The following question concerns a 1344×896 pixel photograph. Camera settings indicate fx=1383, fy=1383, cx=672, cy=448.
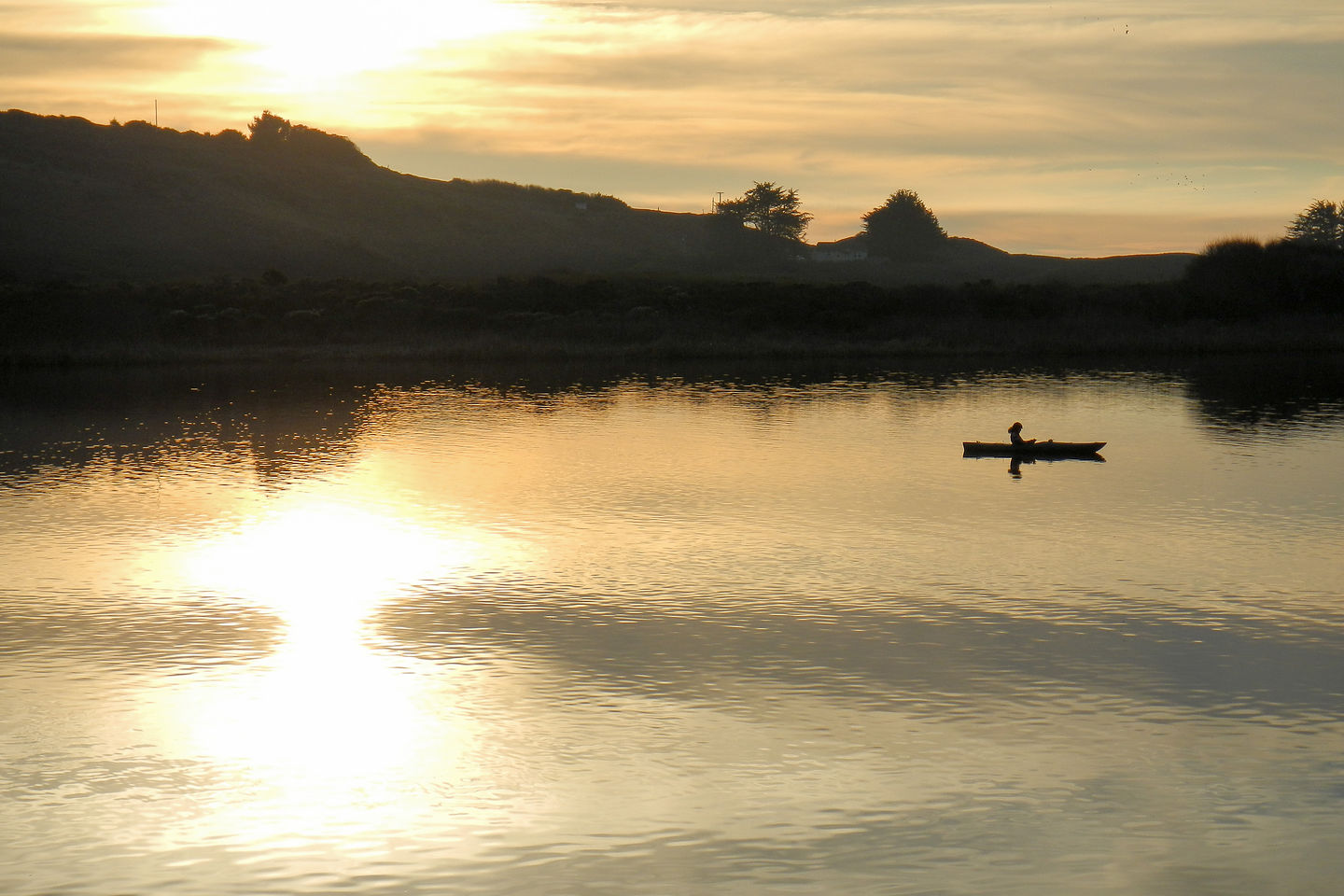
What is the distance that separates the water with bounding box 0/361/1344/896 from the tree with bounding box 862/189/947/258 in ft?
402

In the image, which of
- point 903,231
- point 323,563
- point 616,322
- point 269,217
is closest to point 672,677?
point 323,563

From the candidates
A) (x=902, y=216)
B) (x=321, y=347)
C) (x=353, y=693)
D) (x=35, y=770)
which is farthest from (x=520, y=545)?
(x=902, y=216)

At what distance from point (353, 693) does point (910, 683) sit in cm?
473

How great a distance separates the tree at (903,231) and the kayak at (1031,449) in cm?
12153

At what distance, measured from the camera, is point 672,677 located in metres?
12.0

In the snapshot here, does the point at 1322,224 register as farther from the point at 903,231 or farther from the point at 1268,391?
the point at 1268,391

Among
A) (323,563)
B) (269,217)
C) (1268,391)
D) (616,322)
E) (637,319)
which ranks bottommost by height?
(323,563)

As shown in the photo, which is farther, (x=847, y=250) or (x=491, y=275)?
(x=847, y=250)

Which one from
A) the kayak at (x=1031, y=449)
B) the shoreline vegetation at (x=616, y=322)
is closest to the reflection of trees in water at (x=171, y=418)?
the shoreline vegetation at (x=616, y=322)

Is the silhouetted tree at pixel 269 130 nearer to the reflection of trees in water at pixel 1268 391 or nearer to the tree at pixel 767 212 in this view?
the tree at pixel 767 212

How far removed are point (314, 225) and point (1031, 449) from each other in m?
105

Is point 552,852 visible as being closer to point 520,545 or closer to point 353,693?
point 353,693

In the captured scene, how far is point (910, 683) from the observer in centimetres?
1180

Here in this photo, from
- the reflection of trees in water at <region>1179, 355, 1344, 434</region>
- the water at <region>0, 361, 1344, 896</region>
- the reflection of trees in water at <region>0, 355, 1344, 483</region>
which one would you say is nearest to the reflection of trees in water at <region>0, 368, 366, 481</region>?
the reflection of trees in water at <region>0, 355, 1344, 483</region>
